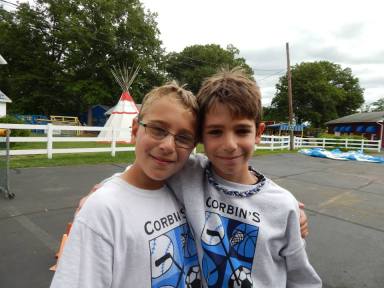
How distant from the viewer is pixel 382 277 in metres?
2.88

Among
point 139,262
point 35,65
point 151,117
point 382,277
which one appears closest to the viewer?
point 139,262

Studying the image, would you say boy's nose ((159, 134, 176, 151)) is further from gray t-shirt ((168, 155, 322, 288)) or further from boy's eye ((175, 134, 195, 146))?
gray t-shirt ((168, 155, 322, 288))

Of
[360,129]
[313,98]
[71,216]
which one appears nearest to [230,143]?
[71,216]

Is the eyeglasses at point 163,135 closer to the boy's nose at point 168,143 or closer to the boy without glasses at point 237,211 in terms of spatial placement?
the boy's nose at point 168,143

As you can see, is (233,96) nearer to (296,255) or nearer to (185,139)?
(185,139)

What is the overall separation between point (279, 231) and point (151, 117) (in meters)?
0.78

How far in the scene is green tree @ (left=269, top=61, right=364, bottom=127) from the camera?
50.0 metres

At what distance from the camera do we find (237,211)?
136cm

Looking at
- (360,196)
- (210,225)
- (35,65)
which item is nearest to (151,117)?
(210,225)

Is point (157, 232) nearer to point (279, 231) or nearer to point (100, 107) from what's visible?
point (279, 231)

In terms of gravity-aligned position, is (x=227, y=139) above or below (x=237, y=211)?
above

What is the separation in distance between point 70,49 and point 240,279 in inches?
1427

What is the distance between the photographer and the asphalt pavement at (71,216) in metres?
2.73

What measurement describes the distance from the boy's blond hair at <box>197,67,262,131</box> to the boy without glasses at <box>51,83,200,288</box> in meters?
0.06
